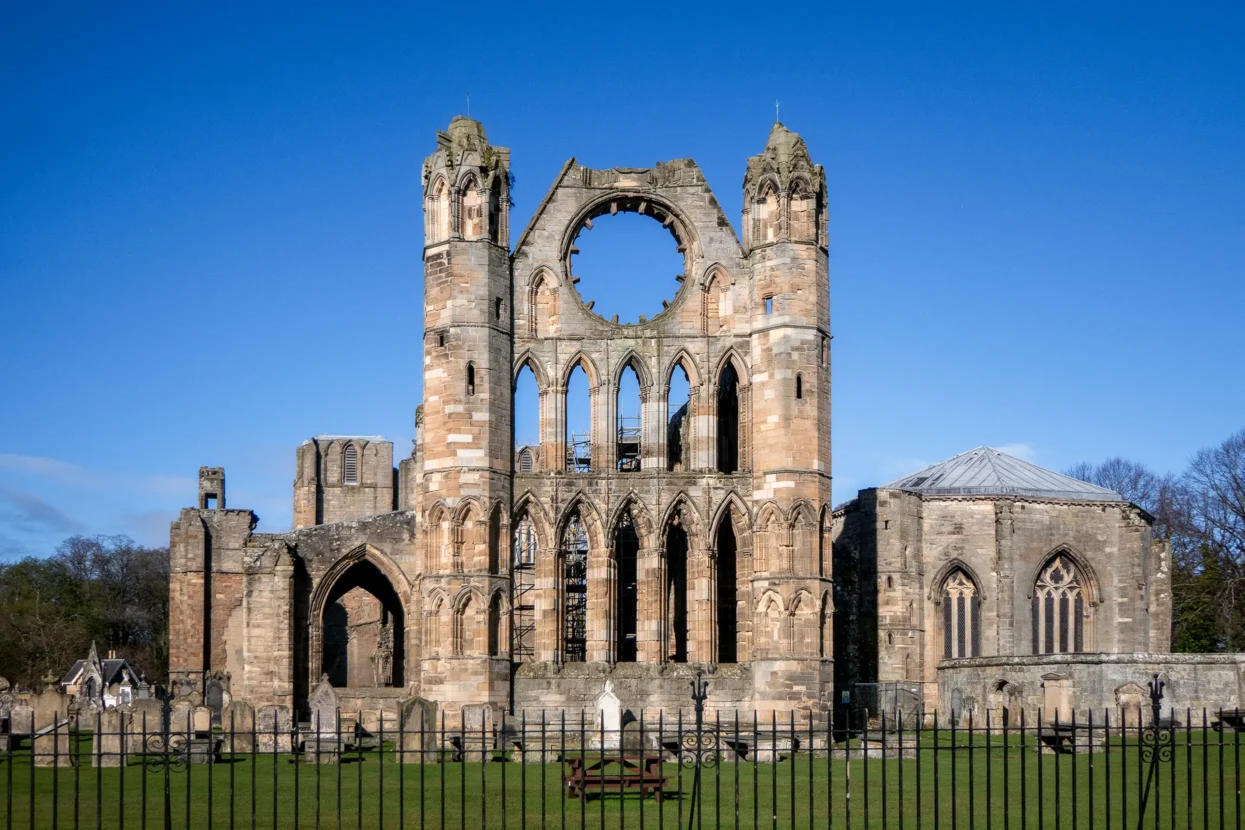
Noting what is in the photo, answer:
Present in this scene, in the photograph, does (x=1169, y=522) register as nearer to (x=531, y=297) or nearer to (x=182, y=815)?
(x=531, y=297)

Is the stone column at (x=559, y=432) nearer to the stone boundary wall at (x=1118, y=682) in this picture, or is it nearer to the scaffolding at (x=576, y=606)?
the scaffolding at (x=576, y=606)

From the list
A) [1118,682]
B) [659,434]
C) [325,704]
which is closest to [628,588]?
[659,434]

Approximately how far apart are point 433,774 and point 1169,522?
46.9m

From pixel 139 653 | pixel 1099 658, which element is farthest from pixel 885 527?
pixel 139 653

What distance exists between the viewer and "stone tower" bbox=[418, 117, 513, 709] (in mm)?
36406

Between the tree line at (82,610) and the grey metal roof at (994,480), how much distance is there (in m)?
38.5

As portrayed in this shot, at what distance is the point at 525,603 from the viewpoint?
50.8 meters

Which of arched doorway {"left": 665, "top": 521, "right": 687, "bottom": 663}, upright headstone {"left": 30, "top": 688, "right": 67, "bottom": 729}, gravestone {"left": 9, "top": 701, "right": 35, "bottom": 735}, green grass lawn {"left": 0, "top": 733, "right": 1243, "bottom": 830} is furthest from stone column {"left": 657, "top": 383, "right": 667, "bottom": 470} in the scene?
upright headstone {"left": 30, "top": 688, "right": 67, "bottom": 729}

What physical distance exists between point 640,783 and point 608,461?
17.7 meters

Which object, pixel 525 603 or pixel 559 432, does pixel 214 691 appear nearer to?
pixel 525 603

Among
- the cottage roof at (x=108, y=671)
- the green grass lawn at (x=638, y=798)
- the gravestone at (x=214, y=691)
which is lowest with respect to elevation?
the cottage roof at (x=108, y=671)

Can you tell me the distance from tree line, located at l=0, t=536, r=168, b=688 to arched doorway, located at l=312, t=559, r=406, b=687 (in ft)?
64.6

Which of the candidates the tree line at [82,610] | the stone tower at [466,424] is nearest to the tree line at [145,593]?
the tree line at [82,610]

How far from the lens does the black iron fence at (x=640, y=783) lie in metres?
17.2
